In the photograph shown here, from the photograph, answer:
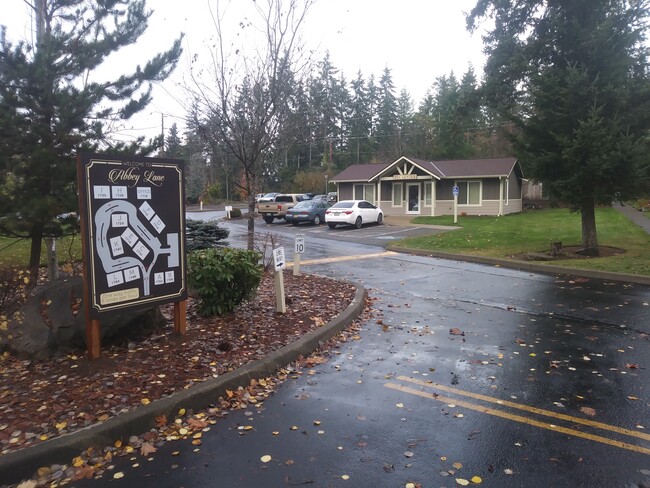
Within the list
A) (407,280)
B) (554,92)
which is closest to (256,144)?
(407,280)

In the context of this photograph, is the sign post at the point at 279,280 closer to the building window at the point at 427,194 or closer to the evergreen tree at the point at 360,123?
the building window at the point at 427,194

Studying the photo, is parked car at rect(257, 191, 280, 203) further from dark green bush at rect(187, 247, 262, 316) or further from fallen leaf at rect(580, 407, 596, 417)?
fallen leaf at rect(580, 407, 596, 417)

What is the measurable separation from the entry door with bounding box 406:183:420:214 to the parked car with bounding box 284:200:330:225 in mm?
7915

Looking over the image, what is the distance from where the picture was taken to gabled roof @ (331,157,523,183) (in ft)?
110

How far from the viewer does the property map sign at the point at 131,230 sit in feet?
15.7

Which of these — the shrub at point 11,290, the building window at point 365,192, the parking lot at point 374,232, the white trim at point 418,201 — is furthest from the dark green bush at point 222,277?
the building window at point 365,192

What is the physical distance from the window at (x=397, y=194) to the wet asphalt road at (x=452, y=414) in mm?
28757

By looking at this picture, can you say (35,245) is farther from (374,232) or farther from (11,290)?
(374,232)

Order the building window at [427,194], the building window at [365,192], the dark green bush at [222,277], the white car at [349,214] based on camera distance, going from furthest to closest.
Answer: the building window at [365,192] < the building window at [427,194] < the white car at [349,214] < the dark green bush at [222,277]

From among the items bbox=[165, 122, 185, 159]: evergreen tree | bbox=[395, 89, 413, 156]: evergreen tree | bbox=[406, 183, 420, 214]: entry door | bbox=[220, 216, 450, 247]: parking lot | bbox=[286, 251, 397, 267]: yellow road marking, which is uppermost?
bbox=[395, 89, 413, 156]: evergreen tree

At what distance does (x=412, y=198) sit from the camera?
1422 inches

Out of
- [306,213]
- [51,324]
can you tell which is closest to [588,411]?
[51,324]

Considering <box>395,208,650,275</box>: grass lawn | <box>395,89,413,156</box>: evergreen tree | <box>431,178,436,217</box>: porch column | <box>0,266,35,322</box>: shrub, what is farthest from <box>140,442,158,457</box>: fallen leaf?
<box>395,89,413,156</box>: evergreen tree

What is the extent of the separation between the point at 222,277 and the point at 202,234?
6.64 m
